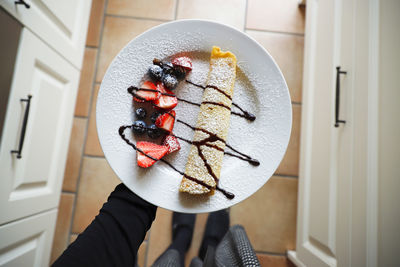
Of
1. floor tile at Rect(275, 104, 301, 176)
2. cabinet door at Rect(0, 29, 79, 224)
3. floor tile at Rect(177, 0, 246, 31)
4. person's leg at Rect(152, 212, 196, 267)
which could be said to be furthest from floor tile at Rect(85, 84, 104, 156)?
floor tile at Rect(275, 104, 301, 176)

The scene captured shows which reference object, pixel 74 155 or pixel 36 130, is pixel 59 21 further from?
pixel 74 155

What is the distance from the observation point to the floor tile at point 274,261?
1.30 m

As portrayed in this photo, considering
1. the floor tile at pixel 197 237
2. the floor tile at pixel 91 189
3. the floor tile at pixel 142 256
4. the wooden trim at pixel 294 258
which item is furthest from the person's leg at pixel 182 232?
the wooden trim at pixel 294 258

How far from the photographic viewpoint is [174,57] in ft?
2.84

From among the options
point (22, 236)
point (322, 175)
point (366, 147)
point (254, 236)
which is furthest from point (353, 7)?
point (22, 236)

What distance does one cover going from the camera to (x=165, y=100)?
83 centimetres

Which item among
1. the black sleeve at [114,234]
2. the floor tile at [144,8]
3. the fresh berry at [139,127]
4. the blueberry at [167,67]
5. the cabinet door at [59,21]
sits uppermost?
the floor tile at [144,8]

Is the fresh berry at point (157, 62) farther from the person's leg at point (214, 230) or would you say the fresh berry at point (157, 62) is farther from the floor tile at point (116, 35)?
the person's leg at point (214, 230)

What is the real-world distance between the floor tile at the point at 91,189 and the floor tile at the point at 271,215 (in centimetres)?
70

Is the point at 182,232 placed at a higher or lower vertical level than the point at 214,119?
lower

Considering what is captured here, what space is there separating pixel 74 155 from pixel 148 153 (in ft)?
2.59

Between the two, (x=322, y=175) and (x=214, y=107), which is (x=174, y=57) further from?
(x=322, y=175)

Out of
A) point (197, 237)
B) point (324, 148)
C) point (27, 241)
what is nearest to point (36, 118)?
point (27, 241)

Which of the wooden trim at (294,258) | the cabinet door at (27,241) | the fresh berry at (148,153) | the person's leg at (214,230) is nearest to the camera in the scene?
the fresh berry at (148,153)
